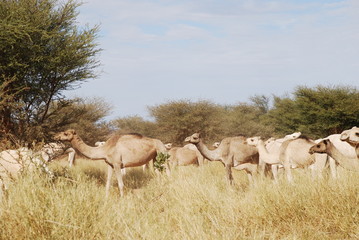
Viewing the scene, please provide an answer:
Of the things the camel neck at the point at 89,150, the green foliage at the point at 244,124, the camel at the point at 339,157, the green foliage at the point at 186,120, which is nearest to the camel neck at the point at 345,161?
the camel at the point at 339,157

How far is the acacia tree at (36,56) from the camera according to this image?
40.4 ft

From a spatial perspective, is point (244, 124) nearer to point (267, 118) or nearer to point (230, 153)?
point (267, 118)

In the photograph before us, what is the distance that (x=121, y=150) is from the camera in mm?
11922

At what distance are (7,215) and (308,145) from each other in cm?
736

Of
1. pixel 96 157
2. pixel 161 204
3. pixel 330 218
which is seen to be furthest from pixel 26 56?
pixel 330 218

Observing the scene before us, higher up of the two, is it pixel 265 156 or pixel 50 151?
pixel 50 151

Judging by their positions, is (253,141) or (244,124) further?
(244,124)

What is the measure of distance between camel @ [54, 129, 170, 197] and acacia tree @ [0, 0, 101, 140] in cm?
179

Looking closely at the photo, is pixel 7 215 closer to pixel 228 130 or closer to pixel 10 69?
pixel 10 69

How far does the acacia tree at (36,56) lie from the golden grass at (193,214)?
6183 mm

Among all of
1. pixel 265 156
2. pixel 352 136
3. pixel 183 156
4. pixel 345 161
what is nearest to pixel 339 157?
pixel 345 161

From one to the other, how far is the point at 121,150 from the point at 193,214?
5260 mm

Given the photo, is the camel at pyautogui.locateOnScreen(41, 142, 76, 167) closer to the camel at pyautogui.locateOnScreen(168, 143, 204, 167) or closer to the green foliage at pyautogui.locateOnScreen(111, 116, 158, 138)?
the camel at pyautogui.locateOnScreen(168, 143, 204, 167)

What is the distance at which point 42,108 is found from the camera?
1412cm
